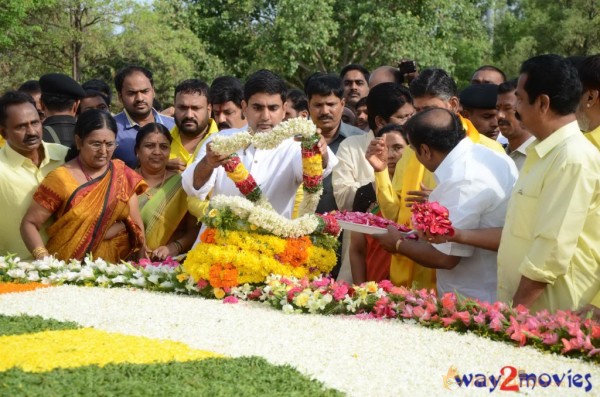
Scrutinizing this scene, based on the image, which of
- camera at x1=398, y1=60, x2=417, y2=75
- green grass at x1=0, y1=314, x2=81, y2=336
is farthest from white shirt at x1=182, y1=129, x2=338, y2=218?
camera at x1=398, y1=60, x2=417, y2=75

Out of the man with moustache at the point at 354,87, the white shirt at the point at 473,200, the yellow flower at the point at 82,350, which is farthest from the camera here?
the man with moustache at the point at 354,87

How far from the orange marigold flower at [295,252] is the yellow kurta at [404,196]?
2.22 ft

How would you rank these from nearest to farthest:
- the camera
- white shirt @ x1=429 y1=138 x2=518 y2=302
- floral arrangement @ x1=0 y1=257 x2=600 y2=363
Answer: floral arrangement @ x1=0 y1=257 x2=600 y2=363 < white shirt @ x1=429 y1=138 x2=518 y2=302 < the camera

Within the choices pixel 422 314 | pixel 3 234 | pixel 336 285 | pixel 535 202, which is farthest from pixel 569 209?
pixel 3 234

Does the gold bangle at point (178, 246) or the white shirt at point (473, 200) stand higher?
the white shirt at point (473, 200)

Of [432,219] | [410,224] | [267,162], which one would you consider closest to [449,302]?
[432,219]

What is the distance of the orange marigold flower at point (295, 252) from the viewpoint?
5.78m

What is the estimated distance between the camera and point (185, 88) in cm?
773

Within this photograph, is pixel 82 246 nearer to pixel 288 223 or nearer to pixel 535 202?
pixel 288 223

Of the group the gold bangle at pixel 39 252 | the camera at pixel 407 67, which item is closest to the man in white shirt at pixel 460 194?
the gold bangle at pixel 39 252

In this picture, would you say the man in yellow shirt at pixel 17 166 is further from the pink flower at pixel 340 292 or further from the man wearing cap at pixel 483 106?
the man wearing cap at pixel 483 106

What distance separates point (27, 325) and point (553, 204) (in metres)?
3.09

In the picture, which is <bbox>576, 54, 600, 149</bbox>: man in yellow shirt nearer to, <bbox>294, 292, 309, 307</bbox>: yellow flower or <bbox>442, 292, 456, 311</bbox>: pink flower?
<bbox>442, 292, 456, 311</bbox>: pink flower

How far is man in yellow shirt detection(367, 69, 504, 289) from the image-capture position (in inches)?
235
